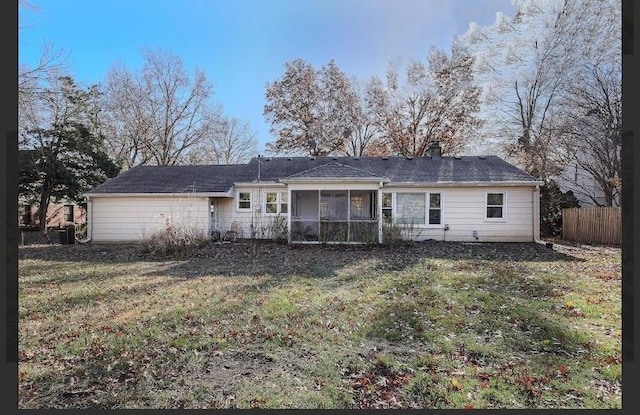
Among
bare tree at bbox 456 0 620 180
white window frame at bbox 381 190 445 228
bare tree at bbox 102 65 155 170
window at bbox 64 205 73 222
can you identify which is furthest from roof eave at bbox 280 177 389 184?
window at bbox 64 205 73 222

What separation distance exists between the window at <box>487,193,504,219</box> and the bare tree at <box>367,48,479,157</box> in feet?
38.1

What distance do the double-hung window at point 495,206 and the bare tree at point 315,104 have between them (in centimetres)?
1475

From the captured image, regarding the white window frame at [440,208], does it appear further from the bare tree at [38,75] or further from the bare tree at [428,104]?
the bare tree at [38,75]

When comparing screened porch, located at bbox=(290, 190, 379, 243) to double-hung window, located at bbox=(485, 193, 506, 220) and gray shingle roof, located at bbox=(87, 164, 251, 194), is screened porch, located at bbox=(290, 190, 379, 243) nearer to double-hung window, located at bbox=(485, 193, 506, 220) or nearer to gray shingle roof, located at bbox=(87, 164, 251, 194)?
gray shingle roof, located at bbox=(87, 164, 251, 194)

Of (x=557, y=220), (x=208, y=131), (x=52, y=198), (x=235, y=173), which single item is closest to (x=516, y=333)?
(x=235, y=173)

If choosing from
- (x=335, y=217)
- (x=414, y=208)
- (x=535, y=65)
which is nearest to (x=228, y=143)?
(x=335, y=217)

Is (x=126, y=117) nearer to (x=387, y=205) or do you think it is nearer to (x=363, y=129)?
(x=363, y=129)

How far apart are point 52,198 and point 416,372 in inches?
991

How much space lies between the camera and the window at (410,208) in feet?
49.7

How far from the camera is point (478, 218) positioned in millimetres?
14742

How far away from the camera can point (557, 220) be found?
1845cm

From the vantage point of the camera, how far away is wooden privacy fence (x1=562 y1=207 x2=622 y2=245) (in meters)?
13.9

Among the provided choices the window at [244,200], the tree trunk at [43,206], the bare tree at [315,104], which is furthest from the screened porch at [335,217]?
the tree trunk at [43,206]

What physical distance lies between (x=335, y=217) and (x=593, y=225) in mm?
11099
